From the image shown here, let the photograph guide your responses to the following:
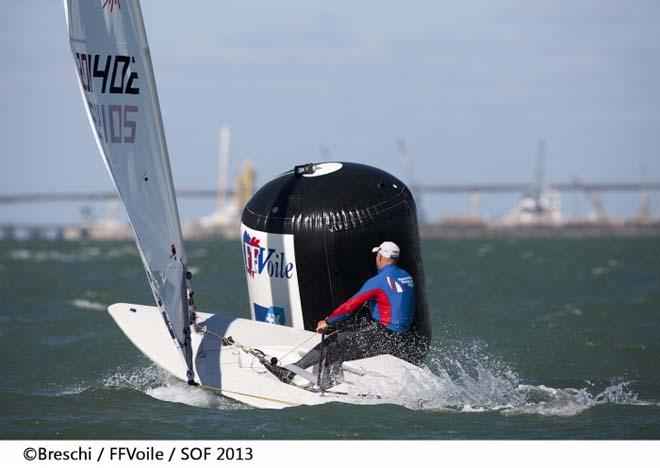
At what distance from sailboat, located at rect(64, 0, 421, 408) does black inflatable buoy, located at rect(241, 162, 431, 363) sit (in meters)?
0.31

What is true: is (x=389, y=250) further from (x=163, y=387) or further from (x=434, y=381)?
(x=163, y=387)

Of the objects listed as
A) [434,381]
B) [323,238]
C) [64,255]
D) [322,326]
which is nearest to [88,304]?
[323,238]

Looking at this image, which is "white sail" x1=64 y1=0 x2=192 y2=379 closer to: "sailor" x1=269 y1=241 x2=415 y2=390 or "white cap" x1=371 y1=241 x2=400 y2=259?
"sailor" x1=269 y1=241 x2=415 y2=390

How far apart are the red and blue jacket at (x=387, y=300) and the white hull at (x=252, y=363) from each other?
0.29 meters

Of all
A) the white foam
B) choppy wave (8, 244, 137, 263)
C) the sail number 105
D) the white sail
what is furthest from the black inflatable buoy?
choppy wave (8, 244, 137, 263)

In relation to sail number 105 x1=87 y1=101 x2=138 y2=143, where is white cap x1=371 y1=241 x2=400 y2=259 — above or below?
below

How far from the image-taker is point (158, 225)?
8.01 metres

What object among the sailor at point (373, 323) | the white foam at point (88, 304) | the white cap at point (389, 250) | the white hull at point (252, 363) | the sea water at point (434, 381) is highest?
the white cap at point (389, 250)

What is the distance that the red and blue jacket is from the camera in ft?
26.8

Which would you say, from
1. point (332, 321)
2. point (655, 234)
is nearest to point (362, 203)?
point (332, 321)

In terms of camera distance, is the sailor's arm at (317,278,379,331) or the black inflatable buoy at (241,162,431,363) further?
the black inflatable buoy at (241,162,431,363)

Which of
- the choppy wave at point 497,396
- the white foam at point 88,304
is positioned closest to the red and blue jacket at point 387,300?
the choppy wave at point 497,396

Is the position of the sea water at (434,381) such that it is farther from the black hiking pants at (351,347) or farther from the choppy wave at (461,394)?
the black hiking pants at (351,347)

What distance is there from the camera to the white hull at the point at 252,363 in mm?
8086
